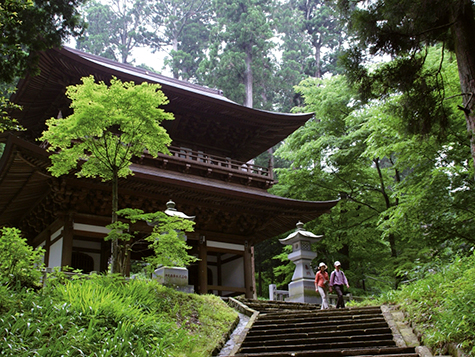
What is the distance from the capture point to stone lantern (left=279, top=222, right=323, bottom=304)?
13922mm

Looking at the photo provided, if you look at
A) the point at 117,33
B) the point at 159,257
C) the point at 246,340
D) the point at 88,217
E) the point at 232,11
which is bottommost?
the point at 246,340

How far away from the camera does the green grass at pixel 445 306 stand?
5.90 m

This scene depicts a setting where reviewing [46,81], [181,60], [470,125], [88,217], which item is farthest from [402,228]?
[181,60]

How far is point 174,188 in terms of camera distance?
13594 millimetres

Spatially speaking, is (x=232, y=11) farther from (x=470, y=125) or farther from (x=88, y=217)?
(x=470, y=125)

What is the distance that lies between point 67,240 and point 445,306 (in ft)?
34.1

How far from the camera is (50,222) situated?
14367mm

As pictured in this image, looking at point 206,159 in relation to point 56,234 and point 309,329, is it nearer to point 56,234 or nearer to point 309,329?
point 56,234

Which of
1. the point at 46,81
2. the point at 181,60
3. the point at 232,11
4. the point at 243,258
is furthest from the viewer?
the point at 181,60

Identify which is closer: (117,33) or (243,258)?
(243,258)

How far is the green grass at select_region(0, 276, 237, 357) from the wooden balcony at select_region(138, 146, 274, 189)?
6.61 m

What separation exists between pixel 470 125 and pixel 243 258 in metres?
11.0

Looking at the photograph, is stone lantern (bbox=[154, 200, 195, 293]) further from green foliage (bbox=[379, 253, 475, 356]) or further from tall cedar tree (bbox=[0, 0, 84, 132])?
green foliage (bbox=[379, 253, 475, 356])

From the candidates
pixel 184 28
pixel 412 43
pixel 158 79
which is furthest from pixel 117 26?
pixel 412 43
